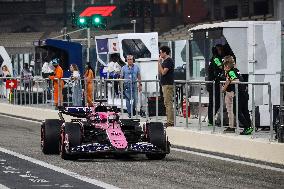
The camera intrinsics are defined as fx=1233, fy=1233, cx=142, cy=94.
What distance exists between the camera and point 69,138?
20.1 m

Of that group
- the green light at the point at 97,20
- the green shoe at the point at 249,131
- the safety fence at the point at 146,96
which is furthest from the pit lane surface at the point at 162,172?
the green light at the point at 97,20

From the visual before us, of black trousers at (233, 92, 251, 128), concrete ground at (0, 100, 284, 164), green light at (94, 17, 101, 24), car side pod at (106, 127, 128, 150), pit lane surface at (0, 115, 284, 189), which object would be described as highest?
green light at (94, 17, 101, 24)

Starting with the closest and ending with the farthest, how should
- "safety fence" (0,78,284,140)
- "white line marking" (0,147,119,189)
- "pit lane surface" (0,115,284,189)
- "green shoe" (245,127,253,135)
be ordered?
"white line marking" (0,147,119,189) → "pit lane surface" (0,115,284,189) → "green shoe" (245,127,253,135) → "safety fence" (0,78,284,140)

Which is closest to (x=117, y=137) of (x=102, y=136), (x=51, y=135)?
(x=102, y=136)

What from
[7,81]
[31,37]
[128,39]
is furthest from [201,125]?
[31,37]

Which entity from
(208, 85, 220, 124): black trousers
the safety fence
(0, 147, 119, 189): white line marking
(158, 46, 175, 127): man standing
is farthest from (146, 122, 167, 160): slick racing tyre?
(158, 46, 175, 127): man standing

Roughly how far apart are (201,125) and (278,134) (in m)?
4.49

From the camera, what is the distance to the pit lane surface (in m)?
16.2

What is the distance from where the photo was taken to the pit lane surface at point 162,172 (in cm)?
1620

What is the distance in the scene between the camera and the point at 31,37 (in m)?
107

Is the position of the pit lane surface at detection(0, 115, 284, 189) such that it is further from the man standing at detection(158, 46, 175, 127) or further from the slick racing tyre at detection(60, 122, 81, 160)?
the man standing at detection(158, 46, 175, 127)

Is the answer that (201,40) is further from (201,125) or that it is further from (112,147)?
(112,147)

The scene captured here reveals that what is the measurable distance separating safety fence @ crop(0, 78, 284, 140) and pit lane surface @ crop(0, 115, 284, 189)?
1.30m

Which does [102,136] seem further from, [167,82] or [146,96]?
[146,96]
